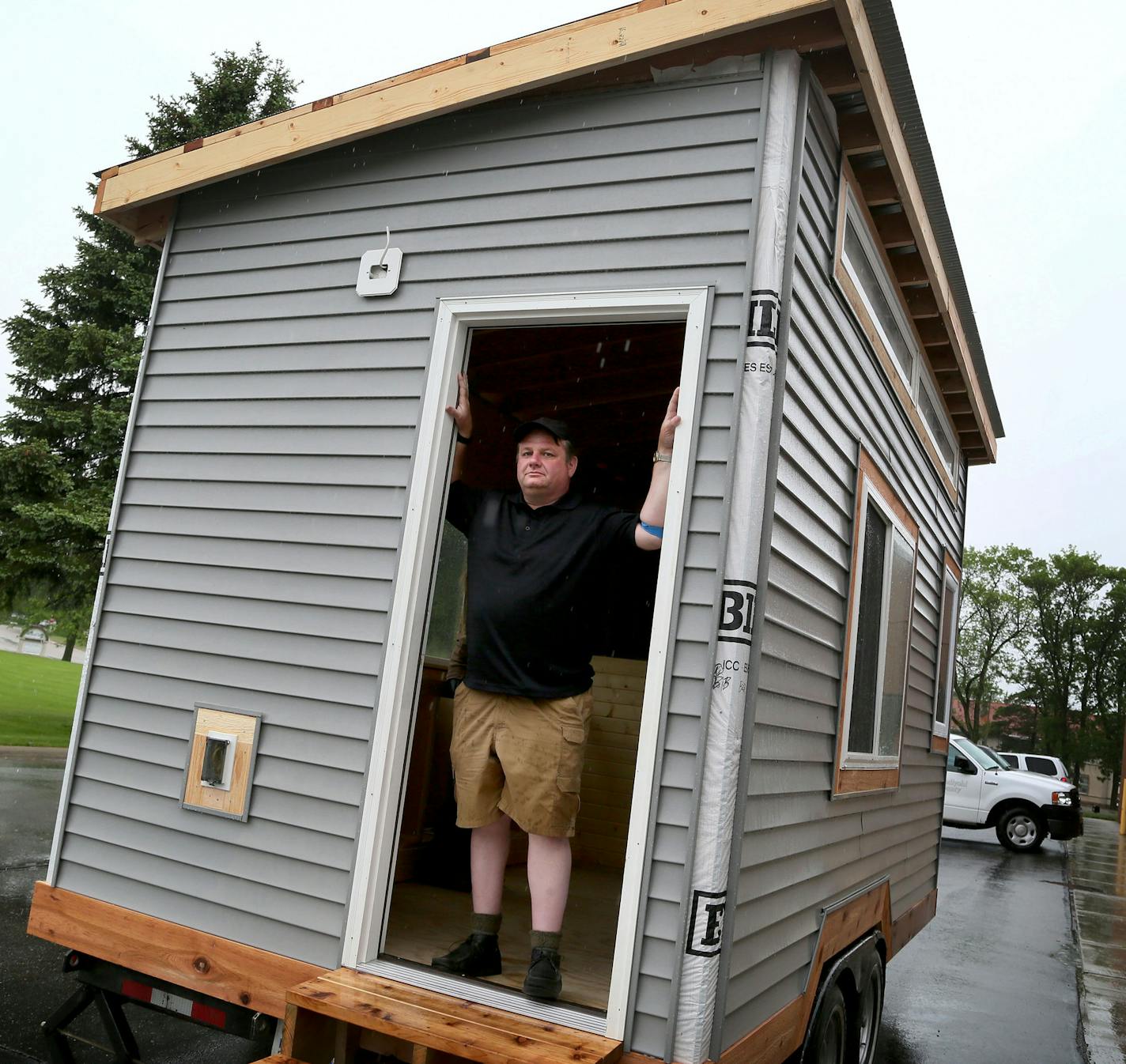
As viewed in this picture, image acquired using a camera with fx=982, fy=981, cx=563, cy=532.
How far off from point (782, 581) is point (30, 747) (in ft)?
47.5

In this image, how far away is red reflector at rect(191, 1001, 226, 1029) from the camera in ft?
10.5

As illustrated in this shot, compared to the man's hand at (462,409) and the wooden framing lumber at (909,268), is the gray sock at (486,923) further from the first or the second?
the wooden framing lumber at (909,268)

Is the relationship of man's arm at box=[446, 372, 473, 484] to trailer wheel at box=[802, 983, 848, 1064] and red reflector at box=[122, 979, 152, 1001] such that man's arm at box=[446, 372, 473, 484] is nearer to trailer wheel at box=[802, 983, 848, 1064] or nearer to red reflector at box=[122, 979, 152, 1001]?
red reflector at box=[122, 979, 152, 1001]

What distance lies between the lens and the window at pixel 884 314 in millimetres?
3695

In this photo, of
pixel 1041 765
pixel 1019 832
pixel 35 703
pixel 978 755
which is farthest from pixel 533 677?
pixel 35 703

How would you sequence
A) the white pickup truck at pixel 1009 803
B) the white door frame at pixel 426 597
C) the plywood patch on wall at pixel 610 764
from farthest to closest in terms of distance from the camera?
the white pickup truck at pixel 1009 803, the plywood patch on wall at pixel 610 764, the white door frame at pixel 426 597

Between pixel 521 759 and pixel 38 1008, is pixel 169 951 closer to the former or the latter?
pixel 521 759

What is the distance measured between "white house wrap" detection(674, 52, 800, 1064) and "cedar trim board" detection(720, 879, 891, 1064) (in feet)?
0.87

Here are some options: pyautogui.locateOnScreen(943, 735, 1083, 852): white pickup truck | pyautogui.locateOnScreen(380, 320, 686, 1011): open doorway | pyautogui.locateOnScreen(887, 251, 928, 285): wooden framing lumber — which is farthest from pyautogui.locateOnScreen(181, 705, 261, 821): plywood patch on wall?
pyautogui.locateOnScreen(943, 735, 1083, 852): white pickup truck

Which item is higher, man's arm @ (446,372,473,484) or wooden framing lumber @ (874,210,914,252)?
wooden framing lumber @ (874,210,914,252)

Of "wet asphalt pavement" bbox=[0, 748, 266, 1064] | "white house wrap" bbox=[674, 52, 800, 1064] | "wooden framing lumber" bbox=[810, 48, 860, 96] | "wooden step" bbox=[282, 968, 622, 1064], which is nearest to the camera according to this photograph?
"wooden step" bbox=[282, 968, 622, 1064]

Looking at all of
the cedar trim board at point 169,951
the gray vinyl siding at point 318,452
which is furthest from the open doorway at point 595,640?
the gray vinyl siding at point 318,452

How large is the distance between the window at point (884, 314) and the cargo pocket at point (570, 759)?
185 centimetres

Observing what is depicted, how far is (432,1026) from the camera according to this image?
2.49m
